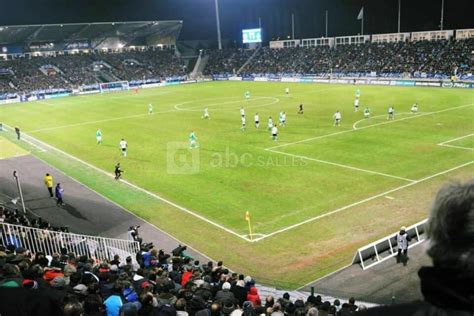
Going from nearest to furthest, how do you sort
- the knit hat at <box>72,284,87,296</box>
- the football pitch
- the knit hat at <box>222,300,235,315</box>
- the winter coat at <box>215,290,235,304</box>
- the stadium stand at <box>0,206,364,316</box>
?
the stadium stand at <box>0,206,364,316</box> < the knit hat at <box>72,284,87,296</box> < the knit hat at <box>222,300,235,315</box> < the winter coat at <box>215,290,235,304</box> < the football pitch

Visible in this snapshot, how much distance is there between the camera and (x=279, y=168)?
97.3 feet

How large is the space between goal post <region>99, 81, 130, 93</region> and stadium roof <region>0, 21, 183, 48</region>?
42.6 ft

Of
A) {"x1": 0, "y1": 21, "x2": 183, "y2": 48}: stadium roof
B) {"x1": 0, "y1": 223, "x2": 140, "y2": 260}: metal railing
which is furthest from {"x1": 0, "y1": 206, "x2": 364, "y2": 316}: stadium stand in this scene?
{"x1": 0, "y1": 21, "x2": 183, "y2": 48}: stadium roof

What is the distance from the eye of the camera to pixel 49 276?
30.0 feet

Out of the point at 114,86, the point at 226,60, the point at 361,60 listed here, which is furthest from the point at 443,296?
the point at 226,60

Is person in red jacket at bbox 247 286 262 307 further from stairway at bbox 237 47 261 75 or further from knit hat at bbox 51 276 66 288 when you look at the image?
stairway at bbox 237 47 261 75

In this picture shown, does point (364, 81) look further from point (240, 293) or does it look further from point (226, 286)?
point (226, 286)

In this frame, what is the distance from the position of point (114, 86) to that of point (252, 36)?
37825 mm

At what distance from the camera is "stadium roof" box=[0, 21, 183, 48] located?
88.2m

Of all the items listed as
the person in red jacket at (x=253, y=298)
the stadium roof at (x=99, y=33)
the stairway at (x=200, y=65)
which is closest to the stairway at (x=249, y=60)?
the stairway at (x=200, y=65)

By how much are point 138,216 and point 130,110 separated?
38567mm

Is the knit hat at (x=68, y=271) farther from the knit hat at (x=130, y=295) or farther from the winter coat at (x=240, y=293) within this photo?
the winter coat at (x=240, y=293)

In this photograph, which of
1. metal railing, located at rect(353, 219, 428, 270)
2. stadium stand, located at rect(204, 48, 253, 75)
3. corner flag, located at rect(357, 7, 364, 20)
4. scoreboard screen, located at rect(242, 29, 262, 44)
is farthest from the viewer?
scoreboard screen, located at rect(242, 29, 262, 44)

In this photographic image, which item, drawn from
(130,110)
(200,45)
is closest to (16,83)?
(130,110)
